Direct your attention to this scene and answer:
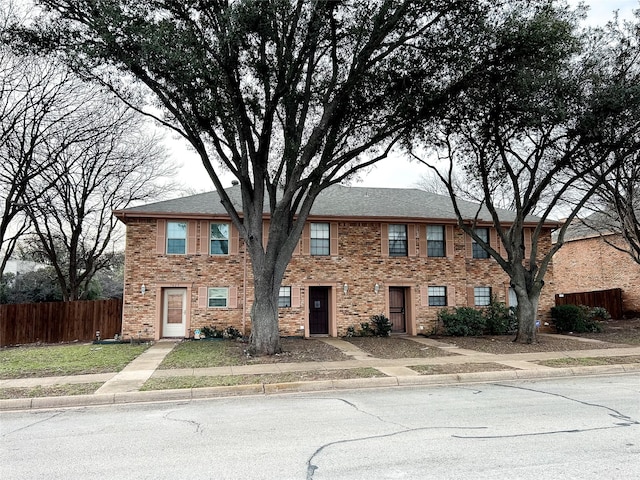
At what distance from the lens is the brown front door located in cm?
1905

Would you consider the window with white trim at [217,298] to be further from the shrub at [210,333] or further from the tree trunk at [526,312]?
the tree trunk at [526,312]

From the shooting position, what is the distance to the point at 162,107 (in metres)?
13.1

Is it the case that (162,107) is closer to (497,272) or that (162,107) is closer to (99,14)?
(99,14)

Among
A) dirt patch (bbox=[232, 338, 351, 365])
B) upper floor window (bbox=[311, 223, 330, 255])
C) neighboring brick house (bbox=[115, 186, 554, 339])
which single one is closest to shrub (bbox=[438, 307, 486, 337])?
neighboring brick house (bbox=[115, 186, 554, 339])

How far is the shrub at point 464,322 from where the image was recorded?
59.2ft

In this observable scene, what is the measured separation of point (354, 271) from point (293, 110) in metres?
7.55

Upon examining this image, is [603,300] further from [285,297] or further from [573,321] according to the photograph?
[285,297]

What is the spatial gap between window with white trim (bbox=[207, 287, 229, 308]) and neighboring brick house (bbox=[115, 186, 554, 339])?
0.04 m

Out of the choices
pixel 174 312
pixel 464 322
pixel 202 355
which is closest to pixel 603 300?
pixel 464 322

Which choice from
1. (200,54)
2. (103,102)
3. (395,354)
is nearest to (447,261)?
(395,354)

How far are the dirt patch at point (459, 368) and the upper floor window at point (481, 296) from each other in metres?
8.43

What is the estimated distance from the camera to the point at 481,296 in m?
19.5

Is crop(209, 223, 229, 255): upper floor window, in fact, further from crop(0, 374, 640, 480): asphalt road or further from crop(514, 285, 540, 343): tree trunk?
crop(514, 285, 540, 343): tree trunk

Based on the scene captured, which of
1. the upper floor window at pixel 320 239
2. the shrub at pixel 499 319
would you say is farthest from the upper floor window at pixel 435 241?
the upper floor window at pixel 320 239
